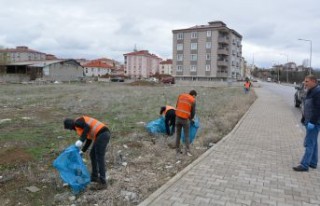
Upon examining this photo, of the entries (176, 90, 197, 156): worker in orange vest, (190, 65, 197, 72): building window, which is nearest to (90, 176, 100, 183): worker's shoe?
(176, 90, 197, 156): worker in orange vest

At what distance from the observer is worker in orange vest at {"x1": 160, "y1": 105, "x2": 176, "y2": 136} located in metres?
8.86

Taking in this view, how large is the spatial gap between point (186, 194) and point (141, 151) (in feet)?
9.15

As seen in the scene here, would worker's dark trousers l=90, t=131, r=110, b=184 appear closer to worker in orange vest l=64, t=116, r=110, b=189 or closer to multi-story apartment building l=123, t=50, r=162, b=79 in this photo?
worker in orange vest l=64, t=116, r=110, b=189

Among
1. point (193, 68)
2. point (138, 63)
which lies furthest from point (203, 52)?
point (138, 63)

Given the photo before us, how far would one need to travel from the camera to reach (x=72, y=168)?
16.0 ft

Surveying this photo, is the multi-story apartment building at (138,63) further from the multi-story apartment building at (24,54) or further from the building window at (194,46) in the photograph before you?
the building window at (194,46)

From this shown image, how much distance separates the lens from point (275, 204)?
180 inches

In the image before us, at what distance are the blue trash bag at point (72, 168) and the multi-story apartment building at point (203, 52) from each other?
73.5 m

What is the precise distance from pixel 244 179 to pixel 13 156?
4.59 meters

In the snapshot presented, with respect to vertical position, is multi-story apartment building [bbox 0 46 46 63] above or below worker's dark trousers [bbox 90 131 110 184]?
above

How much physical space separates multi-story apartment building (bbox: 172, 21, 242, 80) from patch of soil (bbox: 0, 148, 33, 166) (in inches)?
2827

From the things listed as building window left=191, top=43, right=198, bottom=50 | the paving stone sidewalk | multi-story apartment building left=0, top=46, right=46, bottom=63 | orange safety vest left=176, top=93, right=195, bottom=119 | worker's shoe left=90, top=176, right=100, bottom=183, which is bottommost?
the paving stone sidewalk

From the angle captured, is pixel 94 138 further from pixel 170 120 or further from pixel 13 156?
pixel 170 120

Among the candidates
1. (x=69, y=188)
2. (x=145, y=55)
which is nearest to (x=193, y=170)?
(x=69, y=188)
